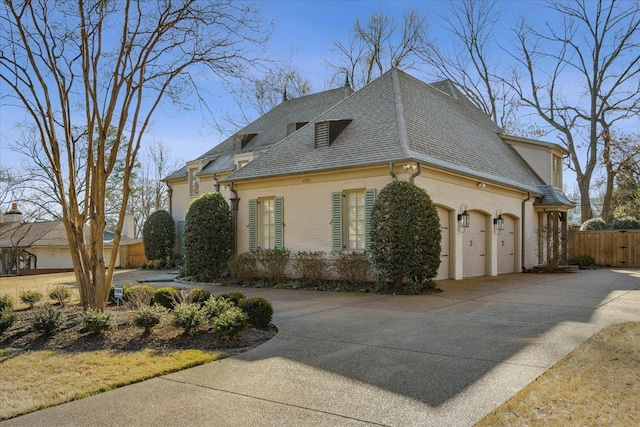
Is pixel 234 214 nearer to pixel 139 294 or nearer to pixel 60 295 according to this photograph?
pixel 60 295

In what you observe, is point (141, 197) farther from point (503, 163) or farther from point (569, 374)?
point (569, 374)

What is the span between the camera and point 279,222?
48.8 ft

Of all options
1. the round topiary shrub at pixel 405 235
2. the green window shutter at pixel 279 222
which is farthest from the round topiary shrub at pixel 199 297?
the green window shutter at pixel 279 222

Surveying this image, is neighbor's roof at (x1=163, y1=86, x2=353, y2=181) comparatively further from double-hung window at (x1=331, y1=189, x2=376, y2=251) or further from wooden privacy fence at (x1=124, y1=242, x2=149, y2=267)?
double-hung window at (x1=331, y1=189, x2=376, y2=251)

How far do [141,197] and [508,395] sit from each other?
38.2 metres

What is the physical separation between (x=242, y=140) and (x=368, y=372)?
19032mm

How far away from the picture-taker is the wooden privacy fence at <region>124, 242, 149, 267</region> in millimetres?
26250

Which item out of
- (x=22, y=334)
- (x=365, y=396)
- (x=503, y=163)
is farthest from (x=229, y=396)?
(x=503, y=163)

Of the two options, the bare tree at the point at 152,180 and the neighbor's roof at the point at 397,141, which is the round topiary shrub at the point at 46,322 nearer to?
the neighbor's roof at the point at 397,141

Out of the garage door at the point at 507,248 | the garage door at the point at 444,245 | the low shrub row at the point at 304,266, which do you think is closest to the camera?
the low shrub row at the point at 304,266

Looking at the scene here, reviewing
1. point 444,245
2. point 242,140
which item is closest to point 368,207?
point 444,245

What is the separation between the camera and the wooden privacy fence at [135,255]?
2625 centimetres

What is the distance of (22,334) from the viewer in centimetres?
709

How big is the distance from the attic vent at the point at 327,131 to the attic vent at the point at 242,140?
8.59 meters
